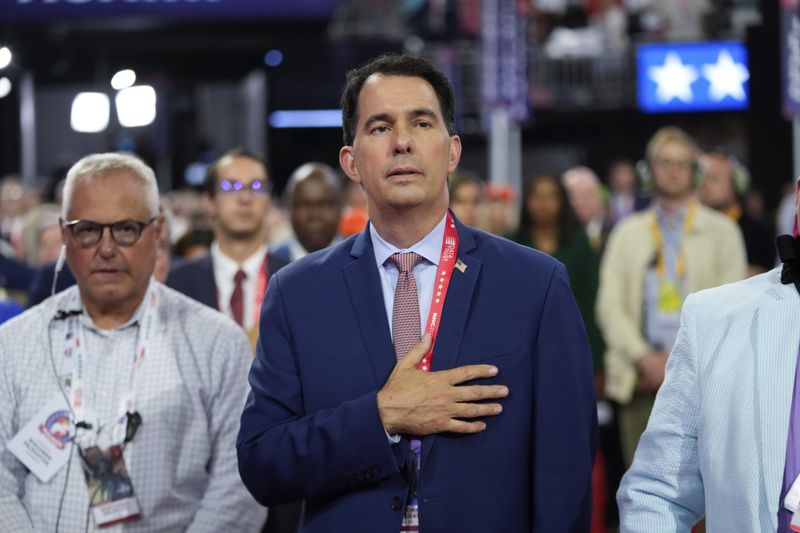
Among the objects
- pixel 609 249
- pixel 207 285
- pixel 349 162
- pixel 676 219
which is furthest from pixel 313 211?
pixel 349 162

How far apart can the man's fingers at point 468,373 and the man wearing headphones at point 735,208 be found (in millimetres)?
5072

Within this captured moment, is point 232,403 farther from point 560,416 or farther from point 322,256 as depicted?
point 560,416

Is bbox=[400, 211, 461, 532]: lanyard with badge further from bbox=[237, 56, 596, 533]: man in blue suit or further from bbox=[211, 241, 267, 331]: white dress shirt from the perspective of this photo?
bbox=[211, 241, 267, 331]: white dress shirt

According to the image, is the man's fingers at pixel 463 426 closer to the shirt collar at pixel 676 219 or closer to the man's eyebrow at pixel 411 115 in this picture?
the man's eyebrow at pixel 411 115

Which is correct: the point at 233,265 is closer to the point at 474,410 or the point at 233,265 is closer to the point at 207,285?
the point at 207,285

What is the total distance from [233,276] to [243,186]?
1.96 ft

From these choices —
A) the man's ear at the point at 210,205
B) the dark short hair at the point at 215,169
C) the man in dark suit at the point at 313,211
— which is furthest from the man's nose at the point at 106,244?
the man in dark suit at the point at 313,211

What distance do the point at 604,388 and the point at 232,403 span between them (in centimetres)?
400

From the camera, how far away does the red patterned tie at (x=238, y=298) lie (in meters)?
5.39

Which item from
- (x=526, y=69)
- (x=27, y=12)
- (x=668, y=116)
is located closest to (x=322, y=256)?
(x=27, y=12)

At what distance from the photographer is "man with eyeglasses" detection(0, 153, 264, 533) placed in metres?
3.54

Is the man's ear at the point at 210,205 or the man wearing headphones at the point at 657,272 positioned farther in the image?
the man wearing headphones at the point at 657,272

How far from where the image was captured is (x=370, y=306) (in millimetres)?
3068

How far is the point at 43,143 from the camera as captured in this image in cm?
1880
